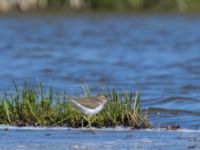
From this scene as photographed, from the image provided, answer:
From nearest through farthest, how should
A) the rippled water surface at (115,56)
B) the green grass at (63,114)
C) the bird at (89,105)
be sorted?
the bird at (89,105), the green grass at (63,114), the rippled water surface at (115,56)

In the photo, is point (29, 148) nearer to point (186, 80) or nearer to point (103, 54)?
point (186, 80)

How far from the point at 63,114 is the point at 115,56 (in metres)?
16.7

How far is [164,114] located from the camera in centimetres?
1448

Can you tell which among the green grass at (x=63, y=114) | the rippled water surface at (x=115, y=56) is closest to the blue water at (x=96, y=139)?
the green grass at (x=63, y=114)

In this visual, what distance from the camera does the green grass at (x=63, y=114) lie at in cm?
1157

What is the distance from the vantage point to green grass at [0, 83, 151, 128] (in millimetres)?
11570

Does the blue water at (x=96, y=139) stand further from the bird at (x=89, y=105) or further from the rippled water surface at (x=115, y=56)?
the rippled water surface at (x=115, y=56)

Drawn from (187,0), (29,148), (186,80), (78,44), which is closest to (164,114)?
(29,148)

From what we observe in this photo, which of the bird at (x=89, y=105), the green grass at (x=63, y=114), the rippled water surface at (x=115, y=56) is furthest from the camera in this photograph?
the rippled water surface at (x=115, y=56)

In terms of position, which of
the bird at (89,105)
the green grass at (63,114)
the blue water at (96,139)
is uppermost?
the bird at (89,105)

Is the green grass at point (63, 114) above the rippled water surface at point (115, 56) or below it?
above

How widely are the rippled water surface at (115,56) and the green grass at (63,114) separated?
4.86ft

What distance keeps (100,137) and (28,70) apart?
43.5 ft

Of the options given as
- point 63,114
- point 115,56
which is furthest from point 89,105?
point 115,56
